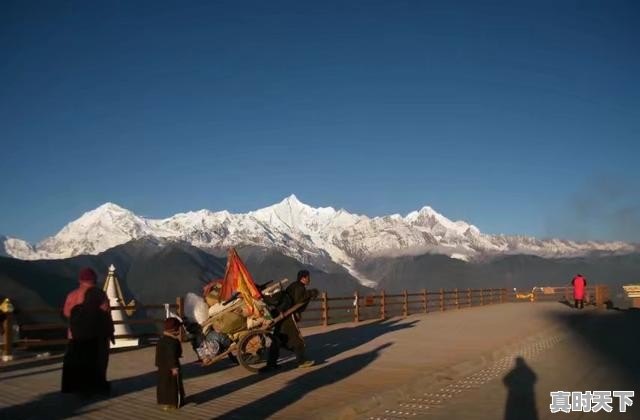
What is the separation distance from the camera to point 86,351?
808 cm

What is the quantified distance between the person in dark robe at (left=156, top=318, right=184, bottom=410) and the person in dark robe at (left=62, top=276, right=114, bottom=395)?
1204 millimetres

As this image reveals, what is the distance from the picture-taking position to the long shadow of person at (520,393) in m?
7.17

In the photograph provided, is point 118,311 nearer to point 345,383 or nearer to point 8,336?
point 8,336

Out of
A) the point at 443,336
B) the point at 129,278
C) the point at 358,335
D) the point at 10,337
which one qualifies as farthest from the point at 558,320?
the point at 129,278

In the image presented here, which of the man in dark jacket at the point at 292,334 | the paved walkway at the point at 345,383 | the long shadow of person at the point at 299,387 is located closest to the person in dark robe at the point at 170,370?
the paved walkway at the point at 345,383

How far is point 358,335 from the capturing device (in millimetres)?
17281

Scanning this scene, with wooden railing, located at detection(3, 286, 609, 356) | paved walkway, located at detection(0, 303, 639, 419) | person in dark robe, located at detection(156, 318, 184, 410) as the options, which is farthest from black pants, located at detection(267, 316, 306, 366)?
person in dark robe, located at detection(156, 318, 184, 410)

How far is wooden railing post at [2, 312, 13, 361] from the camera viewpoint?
11961 mm

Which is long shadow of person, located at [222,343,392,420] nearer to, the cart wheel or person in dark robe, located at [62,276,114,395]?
the cart wheel

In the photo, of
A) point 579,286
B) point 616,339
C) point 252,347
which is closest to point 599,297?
point 579,286

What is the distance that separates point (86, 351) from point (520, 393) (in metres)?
6.06

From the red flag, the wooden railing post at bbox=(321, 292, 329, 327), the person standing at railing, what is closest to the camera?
the red flag

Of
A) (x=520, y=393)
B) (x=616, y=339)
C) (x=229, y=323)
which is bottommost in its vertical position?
(x=616, y=339)

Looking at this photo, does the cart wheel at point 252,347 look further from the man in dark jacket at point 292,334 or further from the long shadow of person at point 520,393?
the long shadow of person at point 520,393
